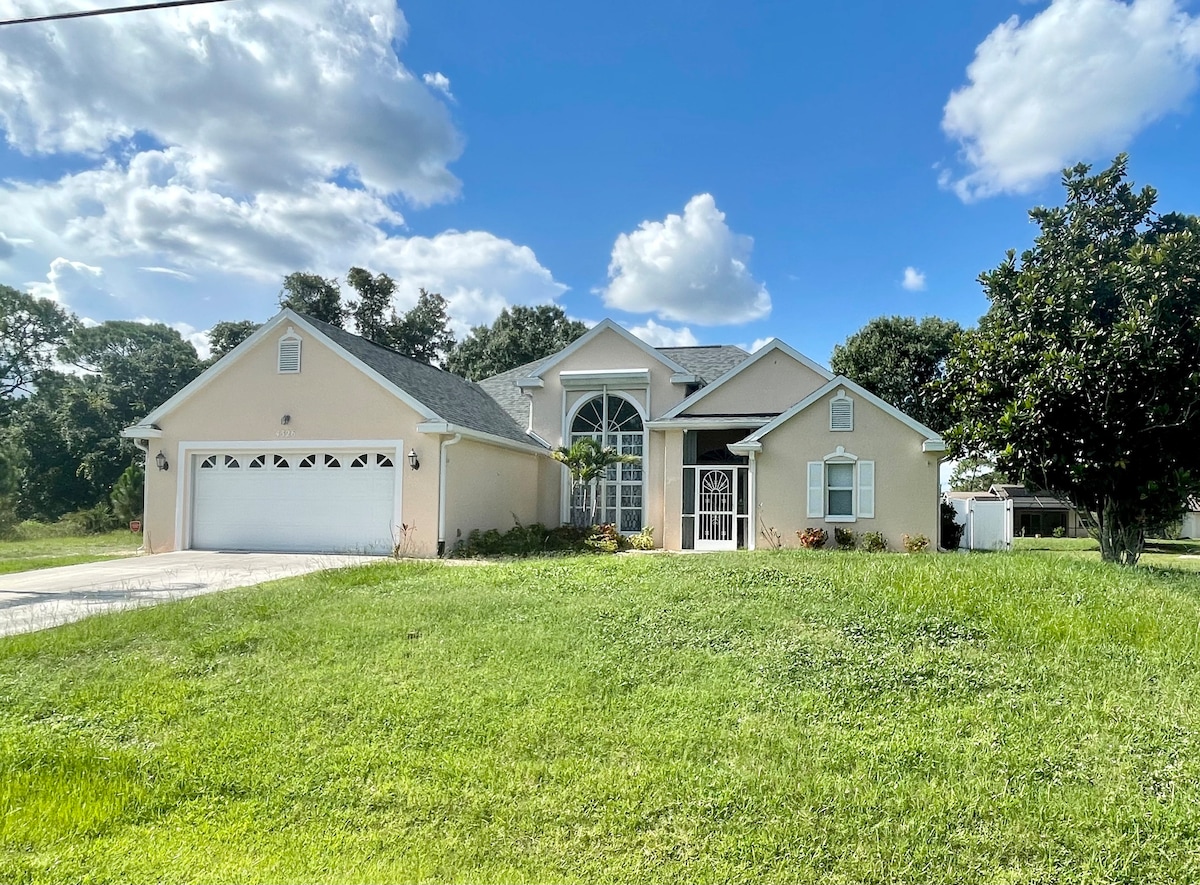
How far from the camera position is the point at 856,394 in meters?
15.9

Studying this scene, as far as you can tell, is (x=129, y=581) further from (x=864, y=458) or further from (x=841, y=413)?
(x=864, y=458)

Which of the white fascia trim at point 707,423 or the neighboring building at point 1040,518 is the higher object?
the white fascia trim at point 707,423

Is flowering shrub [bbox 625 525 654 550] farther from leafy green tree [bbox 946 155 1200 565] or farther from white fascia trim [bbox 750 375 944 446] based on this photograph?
leafy green tree [bbox 946 155 1200 565]

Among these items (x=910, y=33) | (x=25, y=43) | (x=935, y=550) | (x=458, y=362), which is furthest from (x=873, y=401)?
(x=458, y=362)

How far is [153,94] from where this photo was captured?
9.89 meters

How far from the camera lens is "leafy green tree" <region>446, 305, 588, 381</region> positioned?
36312 mm

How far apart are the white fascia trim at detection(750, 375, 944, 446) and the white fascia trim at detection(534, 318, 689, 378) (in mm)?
3553

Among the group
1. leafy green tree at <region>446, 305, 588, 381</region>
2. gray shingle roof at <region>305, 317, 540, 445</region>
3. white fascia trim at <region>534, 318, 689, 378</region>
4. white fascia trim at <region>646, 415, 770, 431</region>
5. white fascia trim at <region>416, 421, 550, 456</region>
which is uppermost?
leafy green tree at <region>446, 305, 588, 381</region>

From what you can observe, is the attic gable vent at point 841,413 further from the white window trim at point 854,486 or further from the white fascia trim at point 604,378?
the white fascia trim at point 604,378

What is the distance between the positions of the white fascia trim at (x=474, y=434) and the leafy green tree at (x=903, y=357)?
1485 centimetres

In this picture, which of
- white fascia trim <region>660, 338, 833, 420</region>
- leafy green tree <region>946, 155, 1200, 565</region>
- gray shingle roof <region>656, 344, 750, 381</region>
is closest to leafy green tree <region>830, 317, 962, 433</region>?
gray shingle roof <region>656, 344, 750, 381</region>

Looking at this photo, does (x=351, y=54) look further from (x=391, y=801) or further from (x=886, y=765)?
(x=886, y=765)

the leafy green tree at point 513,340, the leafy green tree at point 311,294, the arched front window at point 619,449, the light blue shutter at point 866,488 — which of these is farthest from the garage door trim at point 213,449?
the leafy green tree at point 513,340

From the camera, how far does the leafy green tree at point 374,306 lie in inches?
1407
